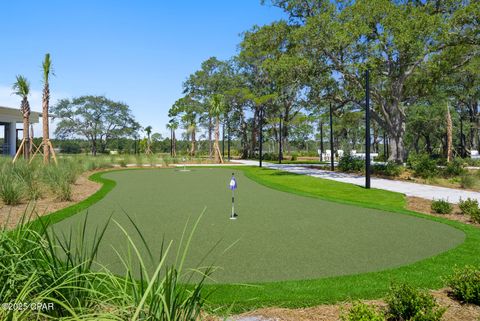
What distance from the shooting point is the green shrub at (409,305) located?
3598mm

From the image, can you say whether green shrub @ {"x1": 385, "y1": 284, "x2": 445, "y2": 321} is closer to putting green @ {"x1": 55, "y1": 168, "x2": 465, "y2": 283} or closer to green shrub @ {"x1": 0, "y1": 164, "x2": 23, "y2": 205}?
putting green @ {"x1": 55, "y1": 168, "x2": 465, "y2": 283}

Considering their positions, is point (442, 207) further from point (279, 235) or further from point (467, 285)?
point (467, 285)

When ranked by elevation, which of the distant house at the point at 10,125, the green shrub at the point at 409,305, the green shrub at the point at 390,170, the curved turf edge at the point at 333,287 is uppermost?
the distant house at the point at 10,125

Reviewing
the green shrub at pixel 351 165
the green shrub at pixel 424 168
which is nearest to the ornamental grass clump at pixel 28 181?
the green shrub at pixel 424 168

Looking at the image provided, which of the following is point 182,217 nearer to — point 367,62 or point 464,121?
point 367,62

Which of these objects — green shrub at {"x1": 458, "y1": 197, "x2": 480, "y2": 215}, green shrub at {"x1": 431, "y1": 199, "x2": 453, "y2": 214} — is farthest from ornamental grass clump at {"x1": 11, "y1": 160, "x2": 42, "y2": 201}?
green shrub at {"x1": 458, "y1": 197, "x2": 480, "y2": 215}

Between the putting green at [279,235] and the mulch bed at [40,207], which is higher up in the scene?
the mulch bed at [40,207]

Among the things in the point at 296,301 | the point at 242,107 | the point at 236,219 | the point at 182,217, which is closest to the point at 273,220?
the point at 236,219

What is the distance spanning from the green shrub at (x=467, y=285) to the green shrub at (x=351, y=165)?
64.5 feet

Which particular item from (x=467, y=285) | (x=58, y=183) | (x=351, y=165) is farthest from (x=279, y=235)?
(x=351, y=165)

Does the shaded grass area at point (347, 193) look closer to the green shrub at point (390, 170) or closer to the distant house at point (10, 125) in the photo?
the green shrub at point (390, 170)

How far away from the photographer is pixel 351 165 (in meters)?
24.4

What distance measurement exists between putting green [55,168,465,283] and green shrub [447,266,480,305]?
1.12 m

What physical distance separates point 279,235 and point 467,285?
3600 mm
